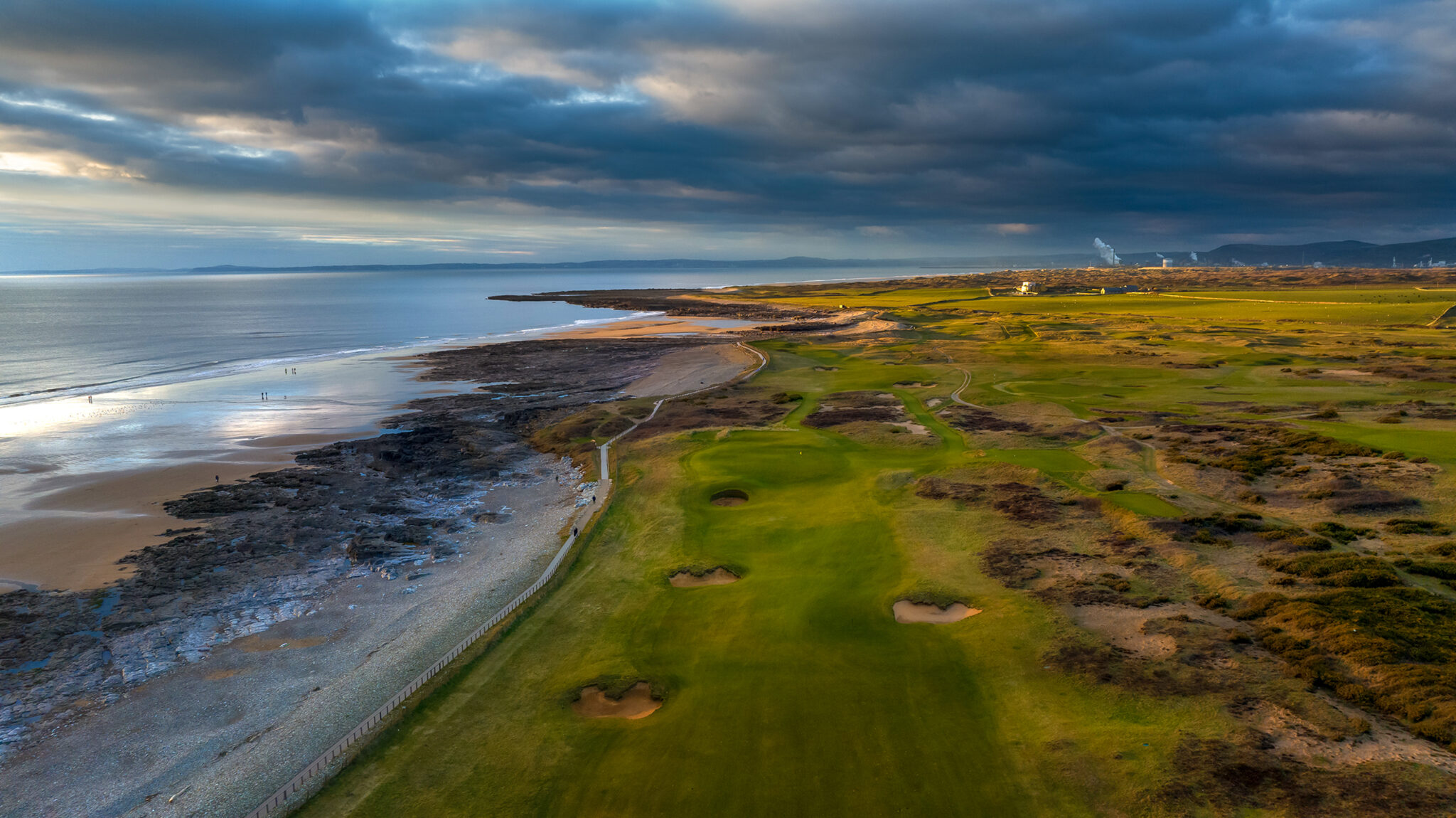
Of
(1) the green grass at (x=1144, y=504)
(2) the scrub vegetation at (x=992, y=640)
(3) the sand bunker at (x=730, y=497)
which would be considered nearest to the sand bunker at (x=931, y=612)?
(2) the scrub vegetation at (x=992, y=640)

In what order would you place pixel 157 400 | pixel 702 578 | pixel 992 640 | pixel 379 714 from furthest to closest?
pixel 157 400 → pixel 702 578 → pixel 992 640 → pixel 379 714

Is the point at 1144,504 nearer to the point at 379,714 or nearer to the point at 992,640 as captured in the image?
the point at 992,640

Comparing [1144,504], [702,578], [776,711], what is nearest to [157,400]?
[702,578]

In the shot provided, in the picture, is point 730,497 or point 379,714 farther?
point 730,497

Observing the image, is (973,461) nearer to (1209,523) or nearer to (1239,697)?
(1209,523)

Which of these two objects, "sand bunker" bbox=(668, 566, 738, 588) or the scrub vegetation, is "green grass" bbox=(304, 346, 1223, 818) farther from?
"sand bunker" bbox=(668, 566, 738, 588)

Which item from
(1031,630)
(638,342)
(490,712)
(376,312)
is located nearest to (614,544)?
(490,712)
